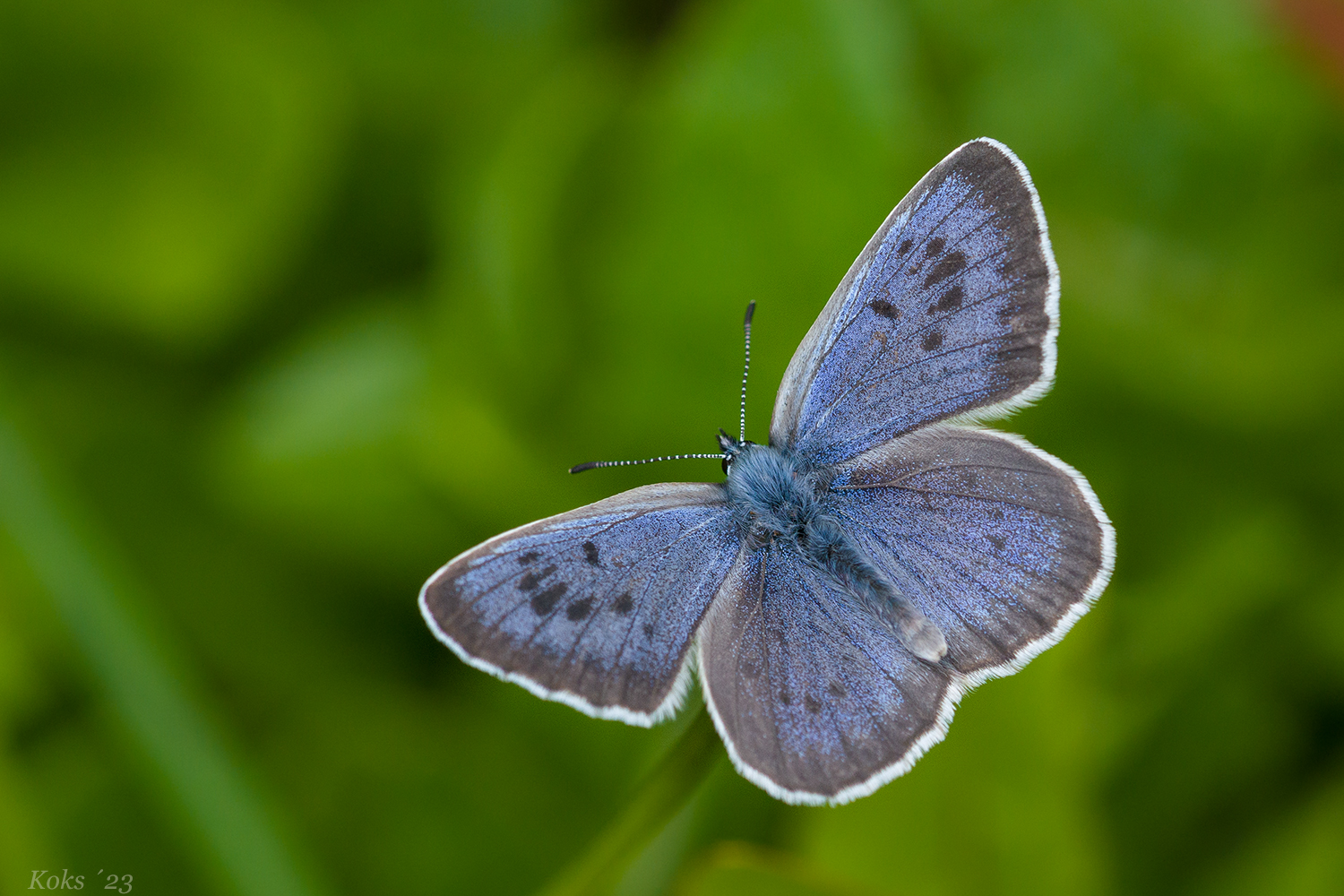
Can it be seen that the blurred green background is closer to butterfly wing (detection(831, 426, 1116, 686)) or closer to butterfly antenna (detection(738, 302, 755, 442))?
butterfly antenna (detection(738, 302, 755, 442))

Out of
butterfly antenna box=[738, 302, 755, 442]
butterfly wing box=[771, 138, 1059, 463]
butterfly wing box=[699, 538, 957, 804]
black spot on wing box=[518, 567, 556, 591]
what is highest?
butterfly wing box=[771, 138, 1059, 463]

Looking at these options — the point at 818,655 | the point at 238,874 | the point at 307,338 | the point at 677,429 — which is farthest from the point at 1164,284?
the point at 238,874

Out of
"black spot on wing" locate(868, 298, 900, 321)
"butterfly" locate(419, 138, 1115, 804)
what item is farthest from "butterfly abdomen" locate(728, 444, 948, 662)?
"black spot on wing" locate(868, 298, 900, 321)

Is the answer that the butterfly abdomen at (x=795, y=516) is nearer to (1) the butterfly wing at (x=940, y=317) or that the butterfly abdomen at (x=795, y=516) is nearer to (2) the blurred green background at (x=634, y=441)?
(1) the butterfly wing at (x=940, y=317)

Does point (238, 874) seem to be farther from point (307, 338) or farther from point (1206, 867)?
point (1206, 867)

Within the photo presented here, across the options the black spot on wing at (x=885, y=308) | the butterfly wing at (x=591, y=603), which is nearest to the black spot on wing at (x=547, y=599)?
the butterfly wing at (x=591, y=603)

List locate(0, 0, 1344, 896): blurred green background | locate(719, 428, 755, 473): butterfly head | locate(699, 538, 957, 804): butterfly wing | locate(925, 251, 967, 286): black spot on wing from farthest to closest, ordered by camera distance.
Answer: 1. locate(0, 0, 1344, 896): blurred green background
2. locate(719, 428, 755, 473): butterfly head
3. locate(925, 251, 967, 286): black spot on wing
4. locate(699, 538, 957, 804): butterfly wing

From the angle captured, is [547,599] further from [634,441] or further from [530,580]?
[634,441]

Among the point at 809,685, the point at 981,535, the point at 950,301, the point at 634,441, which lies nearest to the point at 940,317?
the point at 950,301

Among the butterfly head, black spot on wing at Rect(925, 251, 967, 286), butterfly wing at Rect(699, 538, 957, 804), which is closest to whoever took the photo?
butterfly wing at Rect(699, 538, 957, 804)
